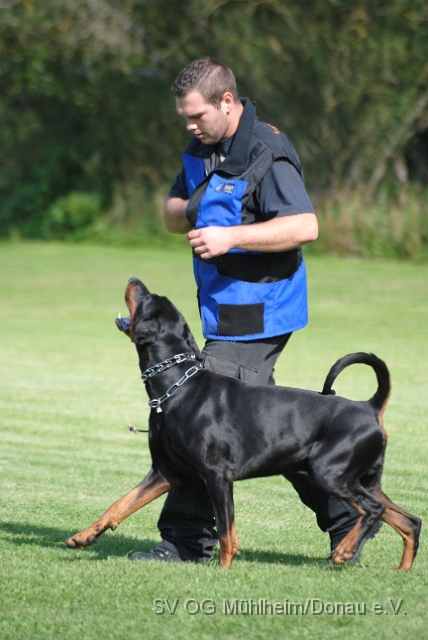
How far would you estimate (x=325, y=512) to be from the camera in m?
4.41

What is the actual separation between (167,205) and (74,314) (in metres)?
10.7

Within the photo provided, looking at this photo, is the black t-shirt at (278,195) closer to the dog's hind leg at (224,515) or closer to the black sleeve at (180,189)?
the black sleeve at (180,189)

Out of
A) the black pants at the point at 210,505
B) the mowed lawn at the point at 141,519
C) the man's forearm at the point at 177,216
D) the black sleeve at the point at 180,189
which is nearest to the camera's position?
the mowed lawn at the point at 141,519

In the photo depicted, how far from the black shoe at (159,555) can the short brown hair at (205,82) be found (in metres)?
2.05

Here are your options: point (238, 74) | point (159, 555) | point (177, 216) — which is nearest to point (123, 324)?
point (177, 216)

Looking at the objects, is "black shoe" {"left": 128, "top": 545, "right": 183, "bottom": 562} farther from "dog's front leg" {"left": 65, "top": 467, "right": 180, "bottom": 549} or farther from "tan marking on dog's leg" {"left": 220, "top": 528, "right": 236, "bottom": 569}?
"tan marking on dog's leg" {"left": 220, "top": 528, "right": 236, "bottom": 569}

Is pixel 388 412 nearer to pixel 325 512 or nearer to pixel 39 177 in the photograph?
pixel 325 512

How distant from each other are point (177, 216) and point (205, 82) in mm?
729

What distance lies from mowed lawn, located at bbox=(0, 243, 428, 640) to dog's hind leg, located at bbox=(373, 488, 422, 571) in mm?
72

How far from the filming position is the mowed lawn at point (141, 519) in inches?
133

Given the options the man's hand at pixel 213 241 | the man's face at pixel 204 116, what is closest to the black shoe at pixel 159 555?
the man's hand at pixel 213 241

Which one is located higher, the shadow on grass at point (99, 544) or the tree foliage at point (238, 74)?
the tree foliage at point (238, 74)

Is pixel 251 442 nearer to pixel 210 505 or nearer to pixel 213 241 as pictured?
pixel 210 505

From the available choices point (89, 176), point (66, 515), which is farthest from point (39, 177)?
point (66, 515)
